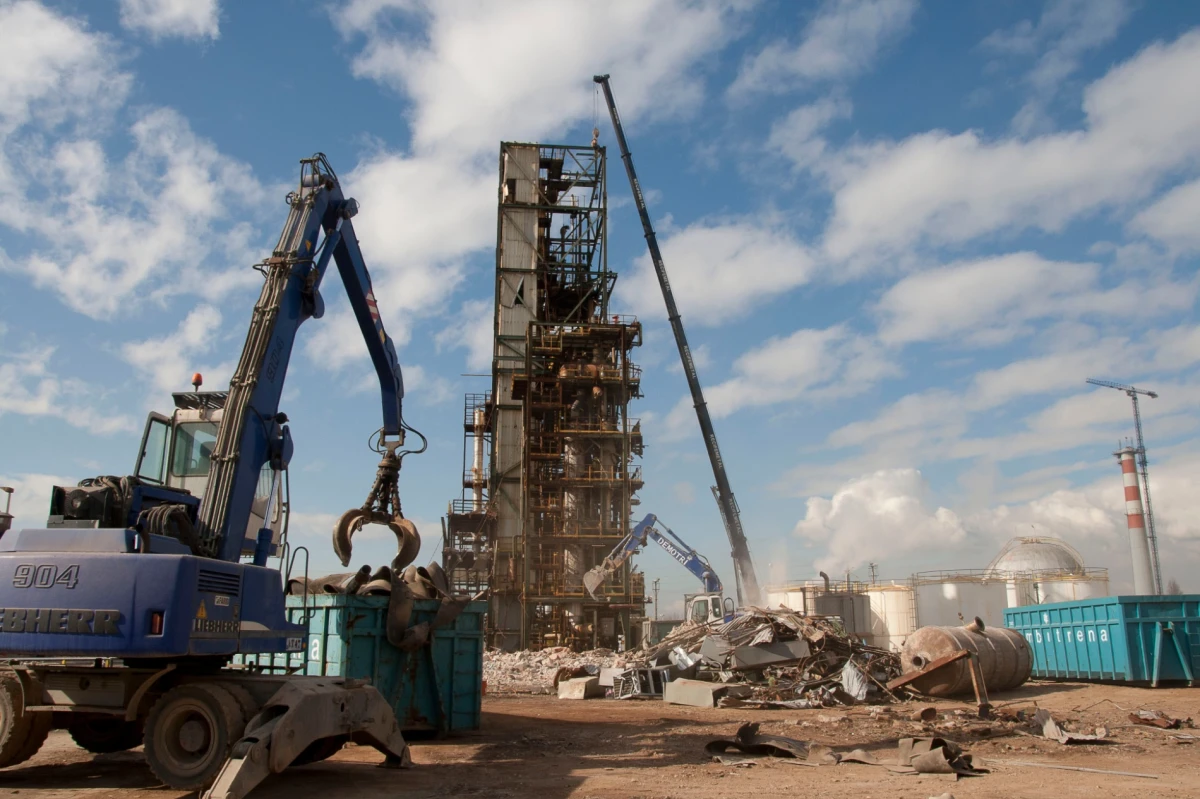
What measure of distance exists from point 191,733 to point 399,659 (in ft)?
13.9

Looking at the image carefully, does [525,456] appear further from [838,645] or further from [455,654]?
[455,654]

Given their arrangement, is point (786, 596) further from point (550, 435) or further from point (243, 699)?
point (243, 699)

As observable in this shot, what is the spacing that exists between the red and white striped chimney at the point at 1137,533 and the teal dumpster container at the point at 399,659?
53.6 meters

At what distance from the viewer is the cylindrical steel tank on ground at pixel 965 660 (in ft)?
60.9

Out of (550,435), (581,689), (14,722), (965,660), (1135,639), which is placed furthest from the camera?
(550,435)

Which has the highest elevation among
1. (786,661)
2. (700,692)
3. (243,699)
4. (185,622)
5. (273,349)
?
(273,349)

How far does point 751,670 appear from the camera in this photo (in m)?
19.7

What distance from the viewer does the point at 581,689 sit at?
2011 cm

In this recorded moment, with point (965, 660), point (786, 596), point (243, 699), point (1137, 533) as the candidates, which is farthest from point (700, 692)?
point (1137, 533)

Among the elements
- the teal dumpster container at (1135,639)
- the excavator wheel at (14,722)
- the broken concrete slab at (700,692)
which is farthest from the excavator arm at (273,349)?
the teal dumpster container at (1135,639)

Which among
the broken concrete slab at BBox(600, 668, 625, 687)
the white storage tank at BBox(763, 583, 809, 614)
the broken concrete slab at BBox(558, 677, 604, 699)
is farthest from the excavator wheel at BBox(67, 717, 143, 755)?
the white storage tank at BBox(763, 583, 809, 614)

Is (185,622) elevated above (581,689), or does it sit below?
above

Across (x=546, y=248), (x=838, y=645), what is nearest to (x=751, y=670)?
(x=838, y=645)

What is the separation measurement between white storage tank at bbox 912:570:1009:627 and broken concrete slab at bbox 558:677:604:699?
3596 cm
